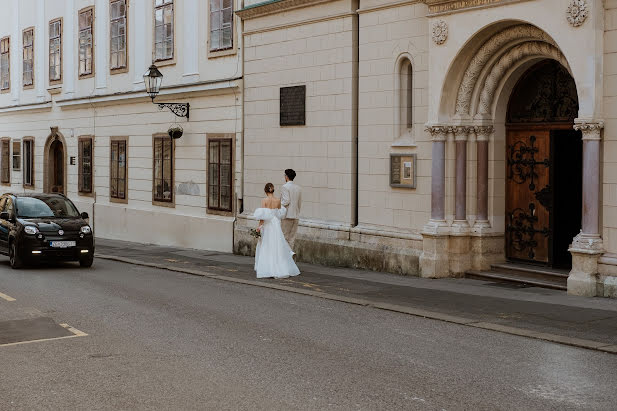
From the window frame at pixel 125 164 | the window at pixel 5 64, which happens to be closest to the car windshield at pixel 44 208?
the window frame at pixel 125 164

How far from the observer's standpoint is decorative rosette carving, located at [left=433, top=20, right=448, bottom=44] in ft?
51.4

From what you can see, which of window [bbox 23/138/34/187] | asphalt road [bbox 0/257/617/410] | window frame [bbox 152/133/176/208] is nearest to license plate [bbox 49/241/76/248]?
asphalt road [bbox 0/257/617/410]

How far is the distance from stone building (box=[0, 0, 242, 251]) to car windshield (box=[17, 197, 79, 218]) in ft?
13.4

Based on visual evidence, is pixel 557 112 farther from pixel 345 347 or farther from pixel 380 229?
pixel 345 347

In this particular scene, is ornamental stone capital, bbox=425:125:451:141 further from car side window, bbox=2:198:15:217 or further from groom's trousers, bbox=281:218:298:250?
car side window, bbox=2:198:15:217

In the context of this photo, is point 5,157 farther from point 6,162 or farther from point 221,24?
point 221,24

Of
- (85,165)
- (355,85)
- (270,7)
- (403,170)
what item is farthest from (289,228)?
(85,165)

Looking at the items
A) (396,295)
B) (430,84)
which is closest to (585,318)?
(396,295)

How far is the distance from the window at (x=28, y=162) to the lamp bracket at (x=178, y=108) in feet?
41.3

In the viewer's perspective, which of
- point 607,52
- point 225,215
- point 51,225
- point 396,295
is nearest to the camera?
point 607,52

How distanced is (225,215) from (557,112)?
9961 mm

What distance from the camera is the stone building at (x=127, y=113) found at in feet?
76.1

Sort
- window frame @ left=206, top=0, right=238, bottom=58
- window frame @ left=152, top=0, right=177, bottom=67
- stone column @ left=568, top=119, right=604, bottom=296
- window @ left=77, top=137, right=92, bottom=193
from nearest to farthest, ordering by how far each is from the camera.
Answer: stone column @ left=568, top=119, right=604, bottom=296 → window frame @ left=206, top=0, right=238, bottom=58 → window frame @ left=152, top=0, right=177, bottom=67 → window @ left=77, top=137, right=92, bottom=193

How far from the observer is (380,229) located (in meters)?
17.4
